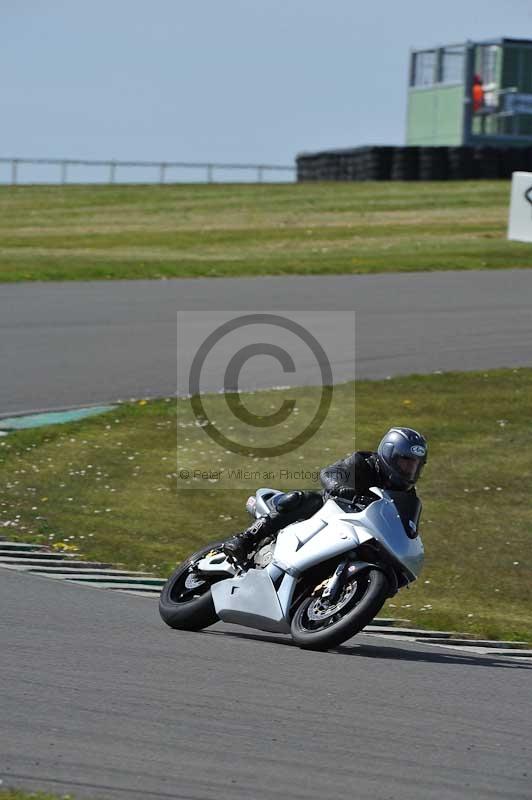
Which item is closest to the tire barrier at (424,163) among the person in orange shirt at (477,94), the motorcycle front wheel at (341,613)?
the person in orange shirt at (477,94)

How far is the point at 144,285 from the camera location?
24.1 metres

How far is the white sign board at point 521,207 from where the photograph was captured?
25.2m

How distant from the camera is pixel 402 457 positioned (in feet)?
26.7

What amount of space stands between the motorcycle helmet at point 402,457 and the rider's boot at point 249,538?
0.74 metres

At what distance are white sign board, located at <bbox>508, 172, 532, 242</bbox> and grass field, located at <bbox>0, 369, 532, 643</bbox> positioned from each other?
7472mm

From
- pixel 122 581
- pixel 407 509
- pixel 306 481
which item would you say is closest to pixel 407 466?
pixel 407 509

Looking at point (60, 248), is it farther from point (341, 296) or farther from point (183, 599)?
point (183, 599)

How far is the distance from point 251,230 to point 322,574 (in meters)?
26.4

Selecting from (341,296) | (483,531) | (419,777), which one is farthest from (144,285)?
(419,777)

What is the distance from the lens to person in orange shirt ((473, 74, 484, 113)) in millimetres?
45062

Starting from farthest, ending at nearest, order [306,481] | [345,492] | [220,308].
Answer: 1. [220,308]
2. [306,481]
3. [345,492]

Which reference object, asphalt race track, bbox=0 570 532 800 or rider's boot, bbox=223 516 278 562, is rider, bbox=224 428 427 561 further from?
asphalt race track, bbox=0 570 532 800

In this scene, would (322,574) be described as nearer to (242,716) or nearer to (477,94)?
(242,716)

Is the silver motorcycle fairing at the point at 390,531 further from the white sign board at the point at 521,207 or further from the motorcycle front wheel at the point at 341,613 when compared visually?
the white sign board at the point at 521,207
